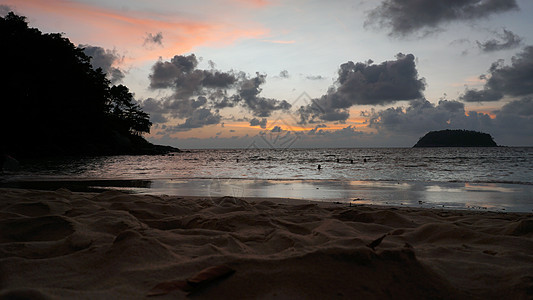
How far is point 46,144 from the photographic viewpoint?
32.0 metres

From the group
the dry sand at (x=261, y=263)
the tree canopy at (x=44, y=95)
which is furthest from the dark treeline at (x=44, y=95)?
the dry sand at (x=261, y=263)

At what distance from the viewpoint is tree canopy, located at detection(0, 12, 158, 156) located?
28.5 meters

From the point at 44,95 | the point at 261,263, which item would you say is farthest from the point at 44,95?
the point at 261,263

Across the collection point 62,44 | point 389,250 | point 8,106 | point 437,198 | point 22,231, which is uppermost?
point 62,44

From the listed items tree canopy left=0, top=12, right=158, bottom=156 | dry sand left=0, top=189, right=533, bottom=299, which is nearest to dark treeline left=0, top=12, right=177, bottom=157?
tree canopy left=0, top=12, right=158, bottom=156

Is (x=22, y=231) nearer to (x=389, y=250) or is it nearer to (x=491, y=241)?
(x=389, y=250)

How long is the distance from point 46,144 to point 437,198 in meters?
36.6

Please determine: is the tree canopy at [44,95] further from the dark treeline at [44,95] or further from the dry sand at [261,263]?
the dry sand at [261,263]

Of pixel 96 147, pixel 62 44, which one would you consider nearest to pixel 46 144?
pixel 96 147

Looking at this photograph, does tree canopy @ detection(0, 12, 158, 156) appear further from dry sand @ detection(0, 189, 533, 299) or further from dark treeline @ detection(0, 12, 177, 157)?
dry sand @ detection(0, 189, 533, 299)

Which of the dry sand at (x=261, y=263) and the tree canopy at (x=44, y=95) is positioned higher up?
the tree canopy at (x=44, y=95)

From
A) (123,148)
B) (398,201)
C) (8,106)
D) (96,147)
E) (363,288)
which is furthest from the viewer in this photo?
(123,148)

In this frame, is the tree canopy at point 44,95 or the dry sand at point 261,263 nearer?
the dry sand at point 261,263

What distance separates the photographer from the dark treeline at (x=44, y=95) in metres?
28.5
